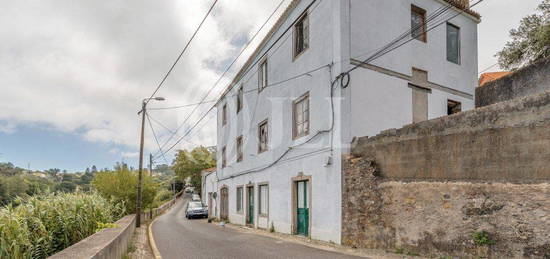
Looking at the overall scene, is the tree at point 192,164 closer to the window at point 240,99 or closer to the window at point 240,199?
the window at point 240,99

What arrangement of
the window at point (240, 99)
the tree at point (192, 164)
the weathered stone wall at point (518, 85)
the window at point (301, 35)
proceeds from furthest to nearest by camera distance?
the tree at point (192, 164)
the window at point (240, 99)
the window at point (301, 35)
the weathered stone wall at point (518, 85)

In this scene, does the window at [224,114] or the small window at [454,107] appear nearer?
the small window at [454,107]

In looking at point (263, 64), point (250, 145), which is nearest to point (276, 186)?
point (250, 145)

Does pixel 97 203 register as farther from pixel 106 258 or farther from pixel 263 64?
pixel 263 64

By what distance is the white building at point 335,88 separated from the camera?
11.1 metres

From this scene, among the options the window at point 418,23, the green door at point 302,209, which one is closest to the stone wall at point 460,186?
the green door at point 302,209

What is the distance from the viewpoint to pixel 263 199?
17.2 m

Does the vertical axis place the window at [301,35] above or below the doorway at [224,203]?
above

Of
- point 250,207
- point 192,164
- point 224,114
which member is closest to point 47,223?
point 250,207

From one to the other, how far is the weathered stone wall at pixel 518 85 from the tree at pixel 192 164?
5014cm

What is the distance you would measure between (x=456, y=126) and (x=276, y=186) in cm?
898

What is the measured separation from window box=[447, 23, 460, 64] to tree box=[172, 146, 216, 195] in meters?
47.7

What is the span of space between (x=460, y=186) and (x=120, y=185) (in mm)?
16657

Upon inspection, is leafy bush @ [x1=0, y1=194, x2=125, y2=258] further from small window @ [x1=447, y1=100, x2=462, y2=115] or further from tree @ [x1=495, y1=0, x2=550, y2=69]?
tree @ [x1=495, y1=0, x2=550, y2=69]
